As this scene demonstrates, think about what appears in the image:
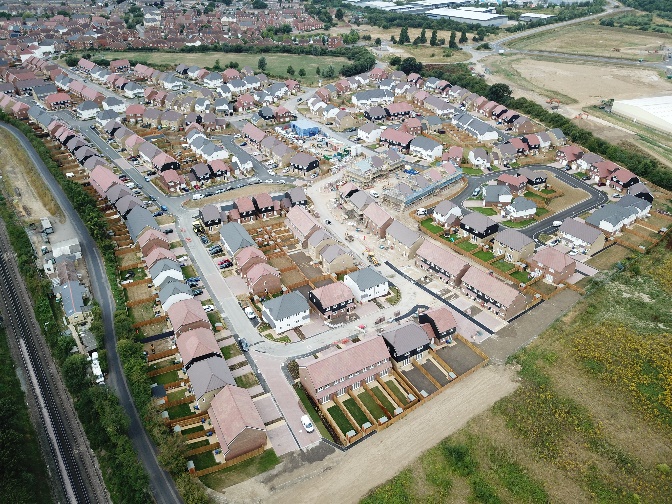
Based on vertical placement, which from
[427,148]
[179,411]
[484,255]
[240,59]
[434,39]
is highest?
[434,39]

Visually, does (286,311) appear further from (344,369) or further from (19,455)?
(19,455)

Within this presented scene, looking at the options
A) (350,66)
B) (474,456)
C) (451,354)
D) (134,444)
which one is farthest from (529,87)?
(134,444)

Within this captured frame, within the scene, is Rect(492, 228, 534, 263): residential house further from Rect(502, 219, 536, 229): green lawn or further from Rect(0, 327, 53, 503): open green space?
Rect(0, 327, 53, 503): open green space

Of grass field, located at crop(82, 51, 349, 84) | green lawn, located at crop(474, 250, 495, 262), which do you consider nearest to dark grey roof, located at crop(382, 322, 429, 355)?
green lawn, located at crop(474, 250, 495, 262)

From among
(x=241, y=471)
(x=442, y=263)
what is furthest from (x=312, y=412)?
(x=442, y=263)

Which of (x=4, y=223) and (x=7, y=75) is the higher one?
(x=7, y=75)

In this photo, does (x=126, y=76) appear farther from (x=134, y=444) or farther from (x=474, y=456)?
(x=474, y=456)
